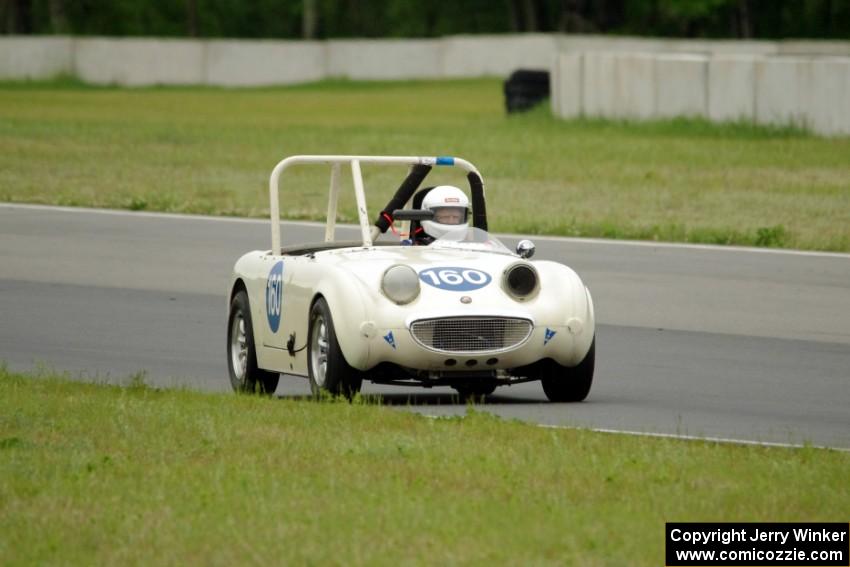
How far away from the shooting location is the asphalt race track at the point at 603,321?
10.5 m

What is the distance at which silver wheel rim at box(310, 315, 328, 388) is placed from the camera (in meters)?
10.4

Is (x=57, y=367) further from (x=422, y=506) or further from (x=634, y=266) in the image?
(x=634, y=266)

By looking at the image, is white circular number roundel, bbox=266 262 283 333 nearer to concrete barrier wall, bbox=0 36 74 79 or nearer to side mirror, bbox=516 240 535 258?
side mirror, bbox=516 240 535 258

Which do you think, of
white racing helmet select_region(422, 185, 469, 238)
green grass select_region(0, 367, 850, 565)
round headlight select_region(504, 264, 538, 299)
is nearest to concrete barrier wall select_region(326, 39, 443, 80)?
white racing helmet select_region(422, 185, 469, 238)

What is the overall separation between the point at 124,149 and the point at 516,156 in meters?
6.36

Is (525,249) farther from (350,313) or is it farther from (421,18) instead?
(421,18)

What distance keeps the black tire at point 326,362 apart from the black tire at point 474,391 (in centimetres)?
67

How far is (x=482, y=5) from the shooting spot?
95125 mm

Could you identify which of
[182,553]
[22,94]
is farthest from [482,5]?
[182,553]

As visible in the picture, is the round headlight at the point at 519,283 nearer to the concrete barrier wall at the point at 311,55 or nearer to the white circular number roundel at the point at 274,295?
the white circular number roundel at the point at 274,295

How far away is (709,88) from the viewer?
33.0m

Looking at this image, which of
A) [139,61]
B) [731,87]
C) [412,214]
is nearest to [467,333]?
[412,214]

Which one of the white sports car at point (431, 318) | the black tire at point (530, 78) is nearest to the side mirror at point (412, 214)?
the white sports car at point (431, 318)

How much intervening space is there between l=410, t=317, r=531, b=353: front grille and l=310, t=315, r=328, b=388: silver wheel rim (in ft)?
2.09
